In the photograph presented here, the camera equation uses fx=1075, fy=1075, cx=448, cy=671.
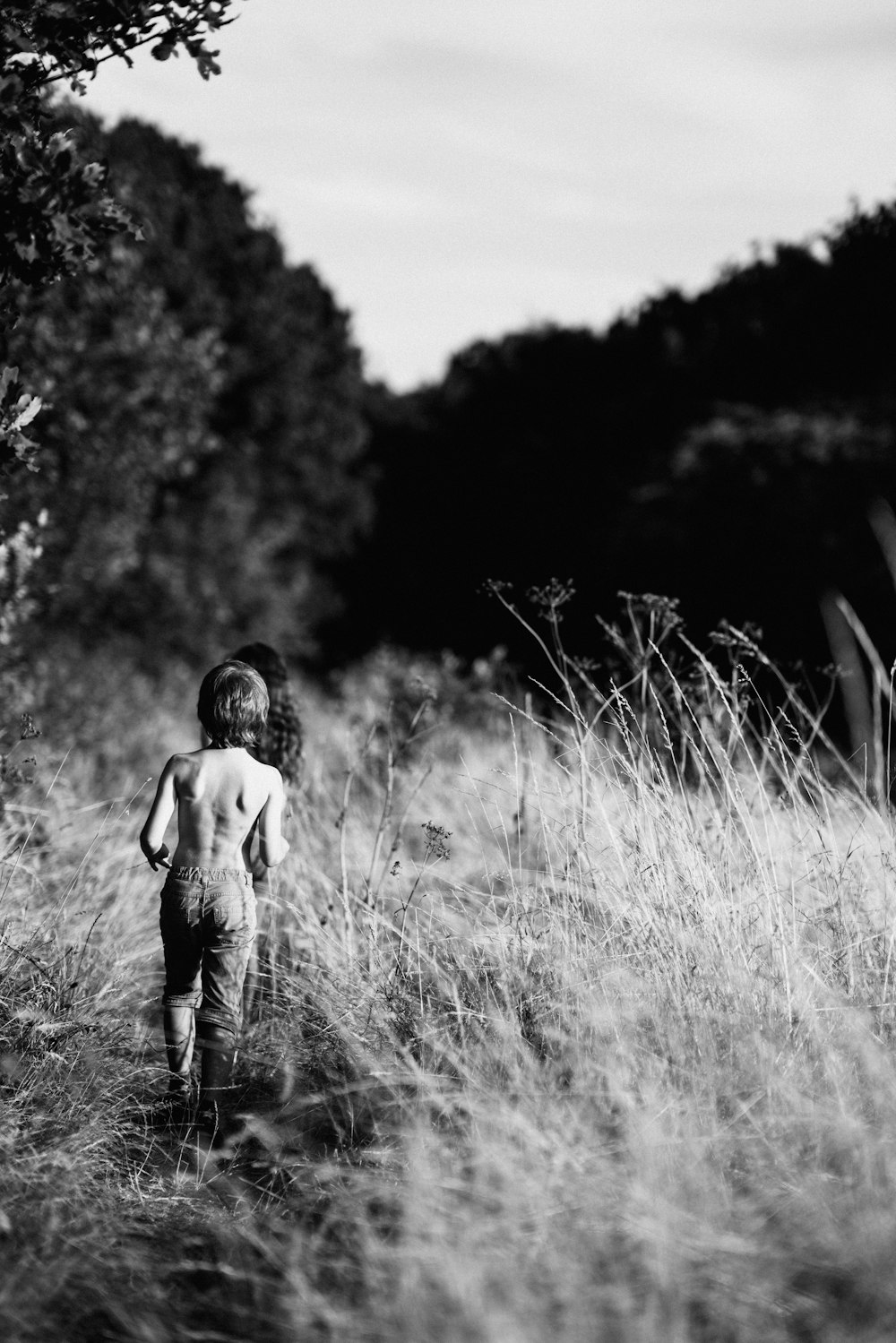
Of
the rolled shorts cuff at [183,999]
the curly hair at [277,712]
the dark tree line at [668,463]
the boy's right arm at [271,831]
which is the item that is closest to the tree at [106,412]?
the dark tree line at [668,463]

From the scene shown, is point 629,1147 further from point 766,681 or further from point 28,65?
point 766,681

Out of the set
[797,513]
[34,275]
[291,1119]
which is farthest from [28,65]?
[797,513]

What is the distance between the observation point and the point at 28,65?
3701 millimetres

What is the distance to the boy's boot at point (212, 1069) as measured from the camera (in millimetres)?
3426

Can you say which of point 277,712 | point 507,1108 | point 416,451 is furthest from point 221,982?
point 416,451

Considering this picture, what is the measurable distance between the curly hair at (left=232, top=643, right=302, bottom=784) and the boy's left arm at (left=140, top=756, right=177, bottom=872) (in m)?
1.11

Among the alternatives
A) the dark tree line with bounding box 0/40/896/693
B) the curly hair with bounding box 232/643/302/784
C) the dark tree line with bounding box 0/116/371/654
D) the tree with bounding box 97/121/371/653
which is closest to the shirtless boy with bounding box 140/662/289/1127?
the curly hair with bounding box 232/643/302/784

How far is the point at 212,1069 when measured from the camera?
11.3ft

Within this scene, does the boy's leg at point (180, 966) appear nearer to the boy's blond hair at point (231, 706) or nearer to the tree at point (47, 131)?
the boy's blond hair at point (231, 706)

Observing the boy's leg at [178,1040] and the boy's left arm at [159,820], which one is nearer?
the boy's left arm at [159,820]

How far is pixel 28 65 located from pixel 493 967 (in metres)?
3.45

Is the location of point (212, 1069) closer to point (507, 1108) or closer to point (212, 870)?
point (212, 870)

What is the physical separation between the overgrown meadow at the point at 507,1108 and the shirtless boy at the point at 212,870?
22cm

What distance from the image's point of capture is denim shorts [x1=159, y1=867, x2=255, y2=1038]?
11.5ft
